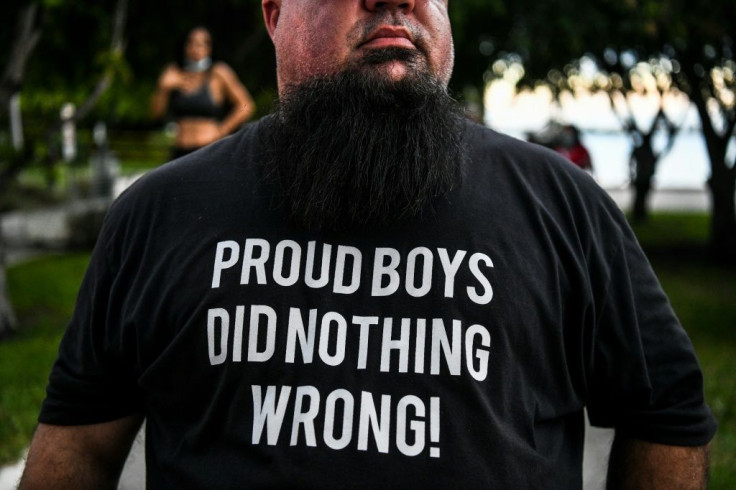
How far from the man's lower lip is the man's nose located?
0.06 m

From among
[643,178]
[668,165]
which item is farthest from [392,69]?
[668,165]

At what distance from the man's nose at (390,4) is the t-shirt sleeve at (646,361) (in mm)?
582

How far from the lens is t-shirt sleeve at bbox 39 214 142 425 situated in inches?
71.1

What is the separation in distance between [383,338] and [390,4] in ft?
2.01

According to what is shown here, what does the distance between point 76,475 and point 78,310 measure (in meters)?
0.32

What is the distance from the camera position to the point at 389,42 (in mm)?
1786

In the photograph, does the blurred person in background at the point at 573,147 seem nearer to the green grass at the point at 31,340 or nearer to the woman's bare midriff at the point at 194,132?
the green grass at the point at 31,340

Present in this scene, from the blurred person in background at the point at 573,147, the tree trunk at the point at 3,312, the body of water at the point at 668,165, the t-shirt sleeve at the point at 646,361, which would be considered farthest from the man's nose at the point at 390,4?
the body of water at the point at 668,165

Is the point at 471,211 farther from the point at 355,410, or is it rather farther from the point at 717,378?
the point at 717,378

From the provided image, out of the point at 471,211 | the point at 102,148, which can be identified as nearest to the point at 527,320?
the point at 471,211

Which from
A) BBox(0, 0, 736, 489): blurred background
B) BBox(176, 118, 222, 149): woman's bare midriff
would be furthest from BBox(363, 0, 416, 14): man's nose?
BBox(176, 118, 222, 149): woman's bare midriff

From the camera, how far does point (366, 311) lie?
167 centimetres

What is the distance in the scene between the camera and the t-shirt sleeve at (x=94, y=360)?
5.92ft

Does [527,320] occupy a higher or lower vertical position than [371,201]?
lower
